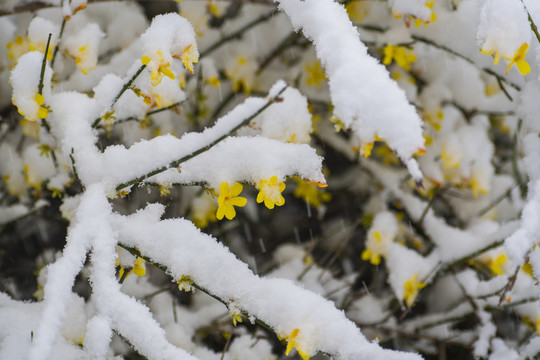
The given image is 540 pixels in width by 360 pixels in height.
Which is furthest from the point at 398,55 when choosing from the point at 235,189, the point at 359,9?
the point at 235,189

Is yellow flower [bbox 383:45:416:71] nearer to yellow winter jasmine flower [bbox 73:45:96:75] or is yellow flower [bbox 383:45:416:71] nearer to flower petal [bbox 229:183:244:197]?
flower petal [bbox 229:183:244:197]

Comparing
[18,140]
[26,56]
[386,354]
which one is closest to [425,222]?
[386,354]

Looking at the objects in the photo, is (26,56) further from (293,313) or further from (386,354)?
(386,354)

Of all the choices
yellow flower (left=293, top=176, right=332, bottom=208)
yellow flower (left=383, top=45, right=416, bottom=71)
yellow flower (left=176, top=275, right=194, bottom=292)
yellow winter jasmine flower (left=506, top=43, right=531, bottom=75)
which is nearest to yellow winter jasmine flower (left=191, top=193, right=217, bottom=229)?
yellow flower (left=293, top=176, right=332, bottom=208)

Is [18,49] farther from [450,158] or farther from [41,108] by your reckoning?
[450,158]

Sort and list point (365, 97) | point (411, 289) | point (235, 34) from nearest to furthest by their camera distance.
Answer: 1. point (365, 97)
2. point (411, 289)
3. point (235, 34)

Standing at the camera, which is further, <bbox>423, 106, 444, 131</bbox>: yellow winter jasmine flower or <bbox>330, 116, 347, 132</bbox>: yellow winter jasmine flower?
<bbox>423, 106, 444, 131</bbox>: yellow winter jasmine flower

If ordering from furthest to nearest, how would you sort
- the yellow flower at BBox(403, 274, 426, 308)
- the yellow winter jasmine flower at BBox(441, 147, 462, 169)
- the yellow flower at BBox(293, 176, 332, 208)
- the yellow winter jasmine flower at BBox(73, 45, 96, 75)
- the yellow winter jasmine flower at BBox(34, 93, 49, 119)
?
1. the yellow flower at BBox(293, 176, 332, 208)
2. the yellow winter jasmine flower at BBox(441, 147, 462, 169)
3. the yellow flower at BBox(403, 274, 426, 308)
4. the yellow winter jasmine flower at BBox(73, 45, 96, 75)
5. the yellow winter jasmine flower at BBox(34, 93, 49, 119)

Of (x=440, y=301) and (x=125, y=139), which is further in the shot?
(x=440, y=301)

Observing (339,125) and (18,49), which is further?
(18,49)
